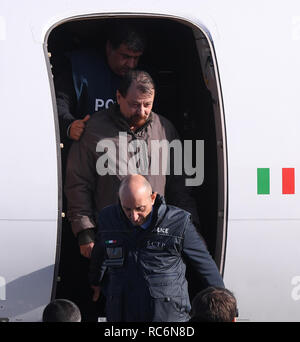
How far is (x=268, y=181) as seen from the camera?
440 cm

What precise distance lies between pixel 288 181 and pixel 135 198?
879 millimetres

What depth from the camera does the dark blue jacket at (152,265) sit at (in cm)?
412

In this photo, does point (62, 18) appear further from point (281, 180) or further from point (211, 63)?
point (281, 180)

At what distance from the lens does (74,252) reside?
4.88m

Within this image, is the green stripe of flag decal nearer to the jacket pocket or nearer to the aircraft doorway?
the aircraft doorway

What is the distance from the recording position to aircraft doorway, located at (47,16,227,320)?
4484 millimetres

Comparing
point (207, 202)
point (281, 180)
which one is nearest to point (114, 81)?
point (207, 202)

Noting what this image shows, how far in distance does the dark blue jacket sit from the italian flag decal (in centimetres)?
46

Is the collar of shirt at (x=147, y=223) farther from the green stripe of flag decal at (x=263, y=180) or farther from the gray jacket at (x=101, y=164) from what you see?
the green stripe of flag decal at (x=263, y=180)

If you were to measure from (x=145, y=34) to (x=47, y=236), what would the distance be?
174cm

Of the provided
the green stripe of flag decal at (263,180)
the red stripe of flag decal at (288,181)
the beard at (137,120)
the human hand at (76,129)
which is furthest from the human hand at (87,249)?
the red stripe of flag decal at (288,181)

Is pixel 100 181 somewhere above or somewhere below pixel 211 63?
below

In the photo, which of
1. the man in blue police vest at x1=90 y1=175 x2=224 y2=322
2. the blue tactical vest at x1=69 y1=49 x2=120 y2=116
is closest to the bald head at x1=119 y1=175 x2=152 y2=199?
the man in blue police vest at x1=90 y1=175 x2=224 y2=322

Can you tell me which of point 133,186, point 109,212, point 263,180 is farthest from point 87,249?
point 263,180
